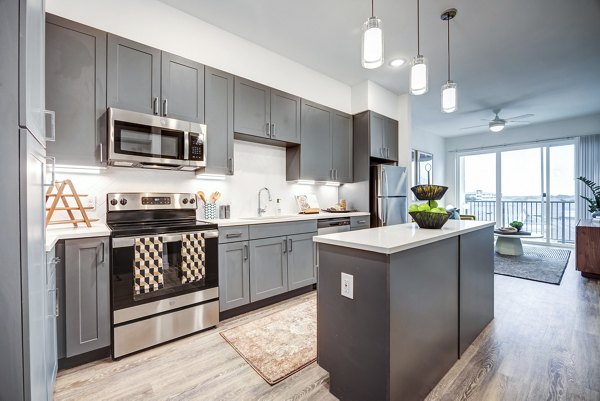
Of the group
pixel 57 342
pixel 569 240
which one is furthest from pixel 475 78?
pixel 57 342

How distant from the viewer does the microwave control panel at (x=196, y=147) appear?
2484mm

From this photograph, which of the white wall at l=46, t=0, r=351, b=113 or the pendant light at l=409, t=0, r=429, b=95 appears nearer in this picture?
the pendant light at l=409, t=0, r=429, b=95

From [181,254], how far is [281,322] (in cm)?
109

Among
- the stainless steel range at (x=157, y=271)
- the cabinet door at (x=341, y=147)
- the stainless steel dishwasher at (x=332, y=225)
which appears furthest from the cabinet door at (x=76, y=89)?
the cabinet door at (x=341, y=147)

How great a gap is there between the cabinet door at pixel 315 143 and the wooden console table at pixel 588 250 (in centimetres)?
364

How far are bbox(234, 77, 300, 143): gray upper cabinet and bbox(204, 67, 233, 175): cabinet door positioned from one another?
0.09m

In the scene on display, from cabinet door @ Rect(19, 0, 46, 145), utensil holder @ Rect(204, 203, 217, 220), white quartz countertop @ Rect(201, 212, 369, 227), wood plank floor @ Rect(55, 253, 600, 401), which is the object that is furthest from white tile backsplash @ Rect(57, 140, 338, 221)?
cabinet door @ Rect(19, 0, 46, 145)

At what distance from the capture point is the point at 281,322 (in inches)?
98.6

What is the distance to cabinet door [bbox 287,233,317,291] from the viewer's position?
3035 millimetres

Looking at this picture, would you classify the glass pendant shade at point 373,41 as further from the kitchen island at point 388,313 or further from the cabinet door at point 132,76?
the cabinet door at point 132,76

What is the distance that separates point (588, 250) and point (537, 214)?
143 inches

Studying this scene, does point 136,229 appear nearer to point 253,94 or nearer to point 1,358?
point 1,358

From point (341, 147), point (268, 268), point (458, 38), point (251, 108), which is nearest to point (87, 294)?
point (268, 268)

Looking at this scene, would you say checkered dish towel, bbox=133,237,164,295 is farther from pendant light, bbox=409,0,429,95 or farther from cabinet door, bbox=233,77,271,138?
pendant light, bbox=409,0,429,95
